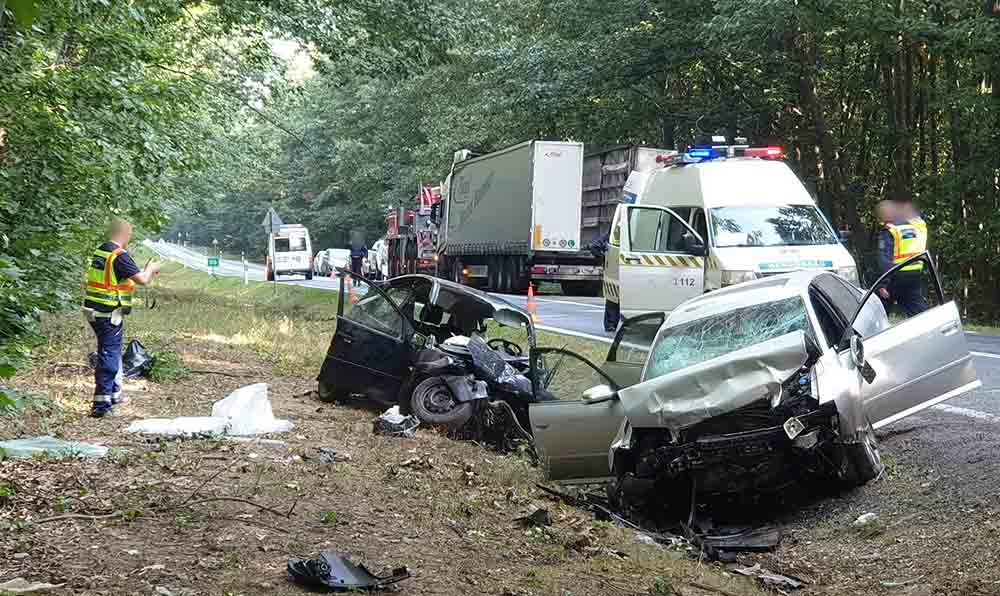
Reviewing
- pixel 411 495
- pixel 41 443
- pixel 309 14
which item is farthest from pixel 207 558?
pixel 309 14

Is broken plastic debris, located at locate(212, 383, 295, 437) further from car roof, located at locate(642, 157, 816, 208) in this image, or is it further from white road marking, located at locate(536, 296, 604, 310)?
white road marking, located at locate(536, 296, 604, 310)

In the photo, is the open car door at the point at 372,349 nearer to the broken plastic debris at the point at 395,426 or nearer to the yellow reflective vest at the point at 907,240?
the broken plastic debris at the point at 395,426

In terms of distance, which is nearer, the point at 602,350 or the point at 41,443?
the point at 41,443

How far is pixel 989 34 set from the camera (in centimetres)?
1789

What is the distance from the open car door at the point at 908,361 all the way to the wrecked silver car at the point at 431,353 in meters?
3.05

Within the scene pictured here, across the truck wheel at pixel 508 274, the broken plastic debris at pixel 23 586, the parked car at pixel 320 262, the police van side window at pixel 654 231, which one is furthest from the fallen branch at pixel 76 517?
the parked car at pixel 320 262

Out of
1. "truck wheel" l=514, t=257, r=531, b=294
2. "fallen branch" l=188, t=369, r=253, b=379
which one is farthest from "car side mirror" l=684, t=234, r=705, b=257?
"truck wheel" l=514, t=257, r=531, b=294

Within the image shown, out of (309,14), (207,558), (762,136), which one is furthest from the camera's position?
(762,136)

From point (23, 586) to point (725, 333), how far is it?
4.78 meters

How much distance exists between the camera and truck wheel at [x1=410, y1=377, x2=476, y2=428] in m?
9.34

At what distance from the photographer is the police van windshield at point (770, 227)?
13.1 metres

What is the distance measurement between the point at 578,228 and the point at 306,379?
1308 centimetres

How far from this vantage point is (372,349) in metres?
10.4

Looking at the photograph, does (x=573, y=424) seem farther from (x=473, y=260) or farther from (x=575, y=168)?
(x=473, y=260)
